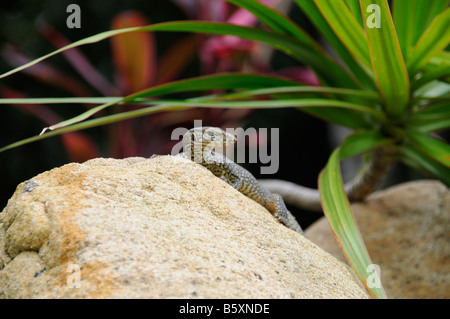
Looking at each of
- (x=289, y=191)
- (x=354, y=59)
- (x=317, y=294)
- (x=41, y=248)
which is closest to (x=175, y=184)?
(x=41, y=248)

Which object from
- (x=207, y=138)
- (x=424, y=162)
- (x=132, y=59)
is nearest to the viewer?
(x=207, y=138)

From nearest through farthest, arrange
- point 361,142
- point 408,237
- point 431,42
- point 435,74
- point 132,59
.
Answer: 1. point 431,42
2. point 435,74
3. point 361,142
4. point 408,237
5. point 132,59

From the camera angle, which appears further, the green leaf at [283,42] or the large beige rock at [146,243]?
the green leaf at [283,42]

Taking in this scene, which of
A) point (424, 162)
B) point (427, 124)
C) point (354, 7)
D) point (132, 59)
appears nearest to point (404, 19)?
point (354, 7)

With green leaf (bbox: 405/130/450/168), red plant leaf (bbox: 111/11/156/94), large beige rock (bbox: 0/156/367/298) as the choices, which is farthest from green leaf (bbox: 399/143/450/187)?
red plant leaf (bbox: 111/11/156/94)

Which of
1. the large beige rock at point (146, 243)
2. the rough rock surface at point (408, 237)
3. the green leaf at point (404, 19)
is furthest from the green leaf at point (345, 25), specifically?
the rough rock surface at point (408, 237)

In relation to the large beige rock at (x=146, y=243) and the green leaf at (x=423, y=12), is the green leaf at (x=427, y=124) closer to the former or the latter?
the green leaf at (x=423, y=12)

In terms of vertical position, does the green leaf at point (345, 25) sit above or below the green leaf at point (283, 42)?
below

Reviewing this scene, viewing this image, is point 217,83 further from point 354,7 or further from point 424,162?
point 424,162

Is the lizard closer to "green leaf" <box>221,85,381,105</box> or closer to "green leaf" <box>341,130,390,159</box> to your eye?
"green leaf" <box>221,85,381,105</box>
